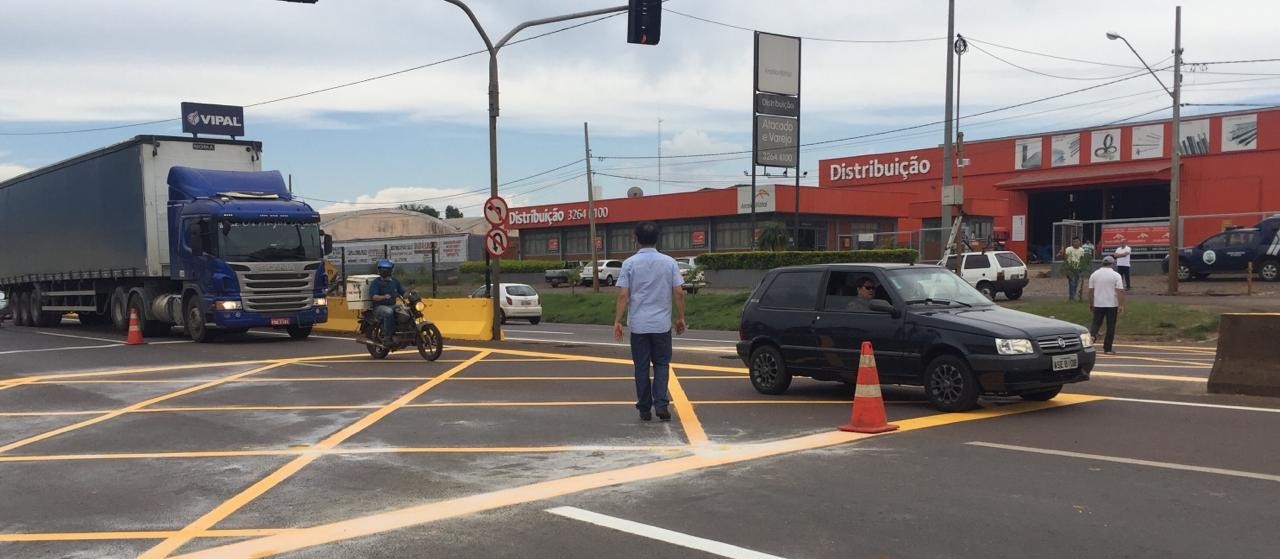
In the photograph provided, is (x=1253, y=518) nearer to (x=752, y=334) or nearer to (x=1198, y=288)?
(x=752, y=334)

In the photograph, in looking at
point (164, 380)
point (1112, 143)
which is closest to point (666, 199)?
point (1112, 143)

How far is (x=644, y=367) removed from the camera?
31.8 ft

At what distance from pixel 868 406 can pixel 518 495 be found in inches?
141

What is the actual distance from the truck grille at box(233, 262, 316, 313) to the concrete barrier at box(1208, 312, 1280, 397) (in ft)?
53.5

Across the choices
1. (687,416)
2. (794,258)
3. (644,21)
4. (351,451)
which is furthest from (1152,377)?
(794,258)

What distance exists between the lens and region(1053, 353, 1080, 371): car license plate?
9688mm

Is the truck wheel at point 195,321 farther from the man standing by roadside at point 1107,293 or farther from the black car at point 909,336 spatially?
the man standing by roadside at point 1107,293

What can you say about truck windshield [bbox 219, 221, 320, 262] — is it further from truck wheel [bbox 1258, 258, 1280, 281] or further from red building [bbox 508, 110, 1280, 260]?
red building [bbox 508, 110, 1280, 260]

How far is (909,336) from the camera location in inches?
408

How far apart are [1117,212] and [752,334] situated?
52.5 meters

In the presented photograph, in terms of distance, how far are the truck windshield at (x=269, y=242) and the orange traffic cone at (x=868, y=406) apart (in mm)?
14792

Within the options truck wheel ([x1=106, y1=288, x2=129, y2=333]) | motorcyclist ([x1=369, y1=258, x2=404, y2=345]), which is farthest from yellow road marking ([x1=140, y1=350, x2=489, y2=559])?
truck wheel ([x1=106, y1=288, x2=129, y2=333])

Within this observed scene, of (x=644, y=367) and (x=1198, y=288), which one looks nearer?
(x=644, y=367)

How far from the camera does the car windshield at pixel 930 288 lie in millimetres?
10734
